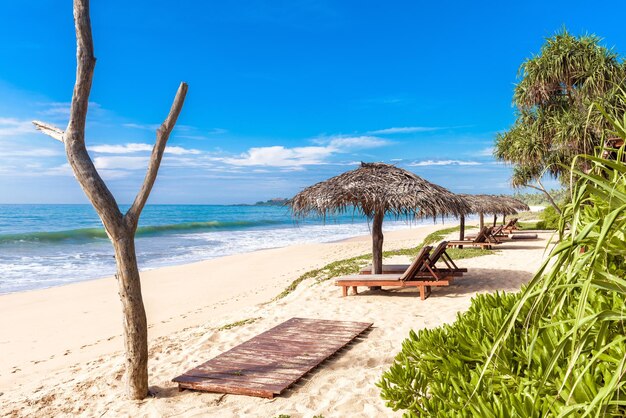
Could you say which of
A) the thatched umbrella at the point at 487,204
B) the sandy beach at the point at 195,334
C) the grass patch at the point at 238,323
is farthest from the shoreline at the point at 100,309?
the thatched umbrella at the point at 487,204

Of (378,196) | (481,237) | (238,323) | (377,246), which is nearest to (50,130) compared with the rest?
(238,323)

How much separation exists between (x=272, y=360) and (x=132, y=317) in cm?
164

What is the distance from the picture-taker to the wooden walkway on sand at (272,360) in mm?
4668

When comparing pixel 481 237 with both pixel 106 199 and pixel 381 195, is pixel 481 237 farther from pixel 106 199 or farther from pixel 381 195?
pixel 106 199

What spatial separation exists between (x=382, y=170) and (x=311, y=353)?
201 inches

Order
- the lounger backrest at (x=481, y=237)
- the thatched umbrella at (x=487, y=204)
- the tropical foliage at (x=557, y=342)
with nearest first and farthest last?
1. the tropical foliage at (x=557, y=342)
2. the lounger backrest at (x=481, y=237)
3. the thatched umbrella at (x=487, y=204)

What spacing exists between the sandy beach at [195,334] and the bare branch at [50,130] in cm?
278

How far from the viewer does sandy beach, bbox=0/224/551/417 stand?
451 cm

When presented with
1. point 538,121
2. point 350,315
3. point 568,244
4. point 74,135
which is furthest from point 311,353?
point 538,121

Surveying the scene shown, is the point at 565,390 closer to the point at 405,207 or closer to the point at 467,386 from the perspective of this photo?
the point at 467,386

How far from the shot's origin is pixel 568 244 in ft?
3.53

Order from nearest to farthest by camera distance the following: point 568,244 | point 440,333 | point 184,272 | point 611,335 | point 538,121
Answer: point 568,244 → point 611,335 → point 440,333 → point 184,272 → point 538,121

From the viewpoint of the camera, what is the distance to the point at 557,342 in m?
1.96

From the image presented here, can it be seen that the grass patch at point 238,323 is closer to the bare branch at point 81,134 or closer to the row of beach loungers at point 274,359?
the row of beach loungers at point 274,359
